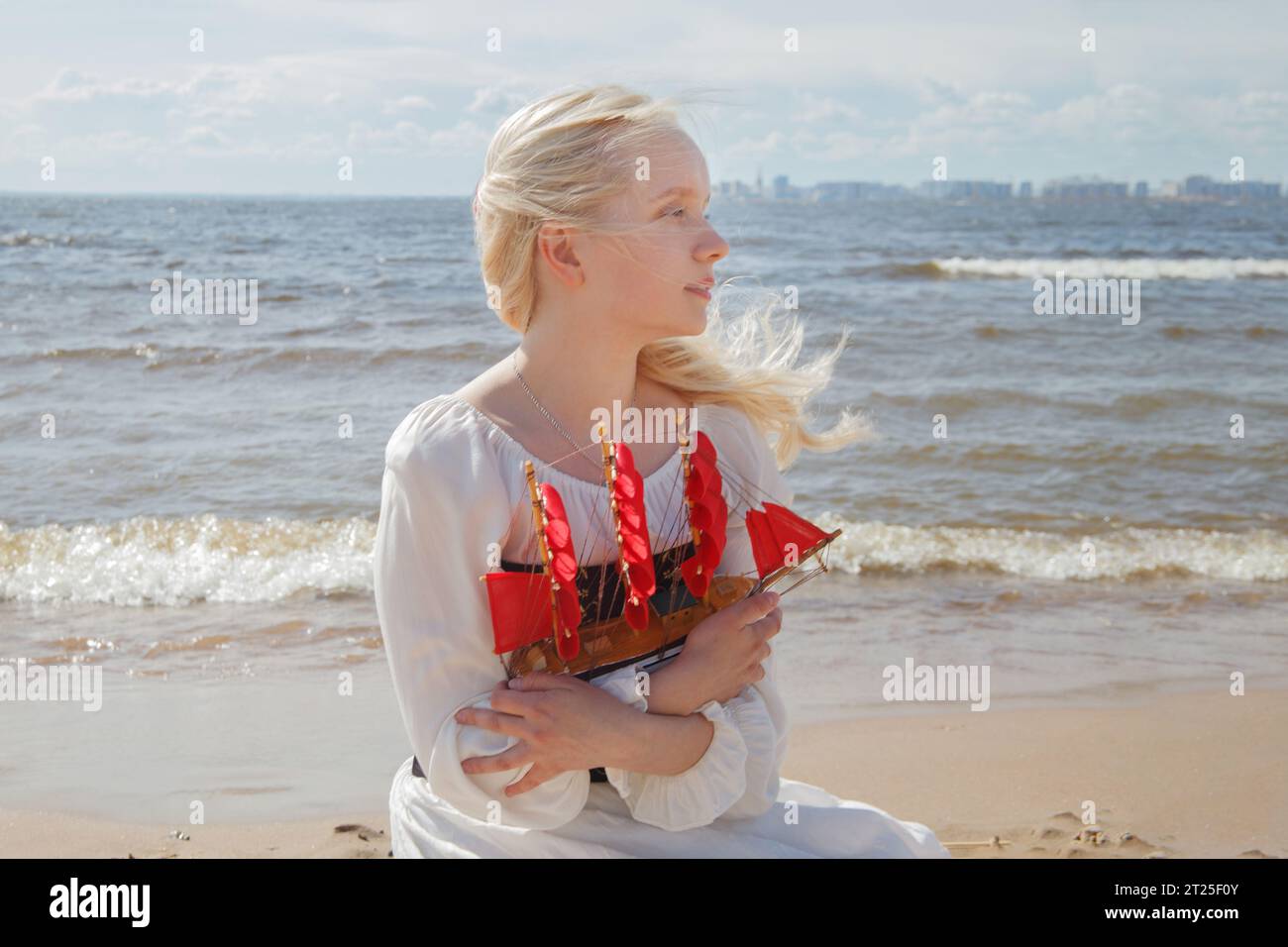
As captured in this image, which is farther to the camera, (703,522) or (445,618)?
(703,522)

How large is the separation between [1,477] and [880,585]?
6664 mm

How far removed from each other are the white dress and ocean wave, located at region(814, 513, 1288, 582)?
539 cm

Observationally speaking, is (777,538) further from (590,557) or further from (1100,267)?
(1100,267)

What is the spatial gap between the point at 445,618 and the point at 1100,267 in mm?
31596

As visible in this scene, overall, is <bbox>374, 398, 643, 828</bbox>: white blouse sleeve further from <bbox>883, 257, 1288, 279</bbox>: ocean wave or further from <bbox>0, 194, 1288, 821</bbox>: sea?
<bbox>883, 257, 1288, 279</bbox>: ocean wave

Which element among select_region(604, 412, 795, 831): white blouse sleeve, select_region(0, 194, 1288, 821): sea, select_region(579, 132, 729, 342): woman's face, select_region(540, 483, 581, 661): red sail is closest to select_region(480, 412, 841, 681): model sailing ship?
select_region(540, 483, 581, 661): red sail

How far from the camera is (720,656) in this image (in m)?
2.41

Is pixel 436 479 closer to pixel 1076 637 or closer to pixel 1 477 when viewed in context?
pixel 1076 637

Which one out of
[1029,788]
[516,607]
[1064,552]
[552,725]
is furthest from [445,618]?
[1064,552]

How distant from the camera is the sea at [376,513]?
18.3 feet

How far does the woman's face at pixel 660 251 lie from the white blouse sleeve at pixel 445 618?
0.44 m

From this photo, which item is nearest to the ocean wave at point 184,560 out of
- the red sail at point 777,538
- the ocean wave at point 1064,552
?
the ocean wave at point 1064,552

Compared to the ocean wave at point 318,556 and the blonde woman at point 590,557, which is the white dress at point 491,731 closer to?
the blonde woman at point 590,557
